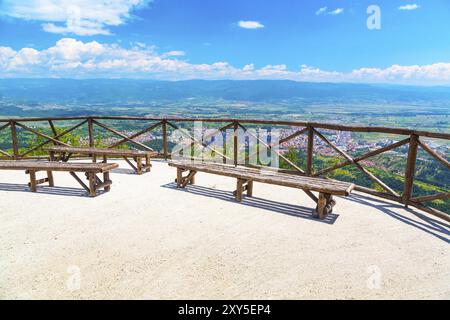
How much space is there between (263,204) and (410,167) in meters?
2.12

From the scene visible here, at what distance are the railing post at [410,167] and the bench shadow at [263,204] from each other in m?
1.19

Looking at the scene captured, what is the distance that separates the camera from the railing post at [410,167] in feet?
14.0

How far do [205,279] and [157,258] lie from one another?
0.61 m

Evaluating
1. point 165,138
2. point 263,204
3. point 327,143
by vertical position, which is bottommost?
point 263,204

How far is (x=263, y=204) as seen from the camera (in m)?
4.64

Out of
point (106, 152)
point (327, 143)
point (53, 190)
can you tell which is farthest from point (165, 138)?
point (327, 143)

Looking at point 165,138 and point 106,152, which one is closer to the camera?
point 106,152

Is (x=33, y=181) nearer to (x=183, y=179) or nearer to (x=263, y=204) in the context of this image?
(x=183, y=179)

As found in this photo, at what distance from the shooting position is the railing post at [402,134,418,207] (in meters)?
4.26

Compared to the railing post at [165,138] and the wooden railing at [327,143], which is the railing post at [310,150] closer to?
the wooden railing at [327,143]

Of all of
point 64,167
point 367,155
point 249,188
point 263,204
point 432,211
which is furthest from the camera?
point 64,167

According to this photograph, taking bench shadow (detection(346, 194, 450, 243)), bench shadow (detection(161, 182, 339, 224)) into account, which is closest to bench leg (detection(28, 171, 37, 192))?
bench shadow (detection(161, 182, 339, 224))

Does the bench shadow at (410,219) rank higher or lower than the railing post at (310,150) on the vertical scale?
lower

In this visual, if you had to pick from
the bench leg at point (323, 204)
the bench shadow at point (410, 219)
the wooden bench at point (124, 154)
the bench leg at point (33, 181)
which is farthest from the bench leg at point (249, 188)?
the bench leg at point (33, 181)
